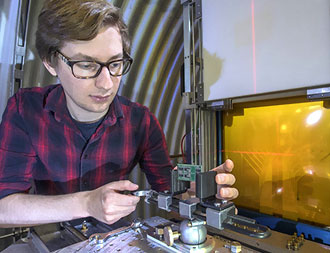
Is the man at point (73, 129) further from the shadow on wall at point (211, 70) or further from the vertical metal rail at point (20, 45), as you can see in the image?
the shadow on wall at point (211, 70)

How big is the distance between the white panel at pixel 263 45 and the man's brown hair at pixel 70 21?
2.30ft

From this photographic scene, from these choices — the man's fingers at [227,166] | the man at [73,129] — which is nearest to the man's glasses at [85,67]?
the man at [73,129]

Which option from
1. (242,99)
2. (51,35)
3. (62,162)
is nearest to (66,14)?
(51,35)

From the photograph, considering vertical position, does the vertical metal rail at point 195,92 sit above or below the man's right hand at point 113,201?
above

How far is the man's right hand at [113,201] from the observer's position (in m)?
0.85

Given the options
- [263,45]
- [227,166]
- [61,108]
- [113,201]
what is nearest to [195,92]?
[263,45]

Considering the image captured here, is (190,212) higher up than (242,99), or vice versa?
(242,99)

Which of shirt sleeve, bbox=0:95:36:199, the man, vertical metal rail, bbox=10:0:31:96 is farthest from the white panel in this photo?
vertical metal rail, bbox=10:0:31:96

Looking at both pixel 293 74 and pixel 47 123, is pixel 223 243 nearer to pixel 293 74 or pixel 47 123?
pixel 293 74

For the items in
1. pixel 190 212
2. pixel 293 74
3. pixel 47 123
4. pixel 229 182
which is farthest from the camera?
pixel 47 123

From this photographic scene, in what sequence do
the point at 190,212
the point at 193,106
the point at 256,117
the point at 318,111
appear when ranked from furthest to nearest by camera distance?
the point at 193,106 < the point at 256,117 < the point at 318,111 < the point at 190,212

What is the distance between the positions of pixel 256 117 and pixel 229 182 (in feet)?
2.78

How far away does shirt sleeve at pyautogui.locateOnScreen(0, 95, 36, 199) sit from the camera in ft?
4.02

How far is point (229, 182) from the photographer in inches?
35.6
